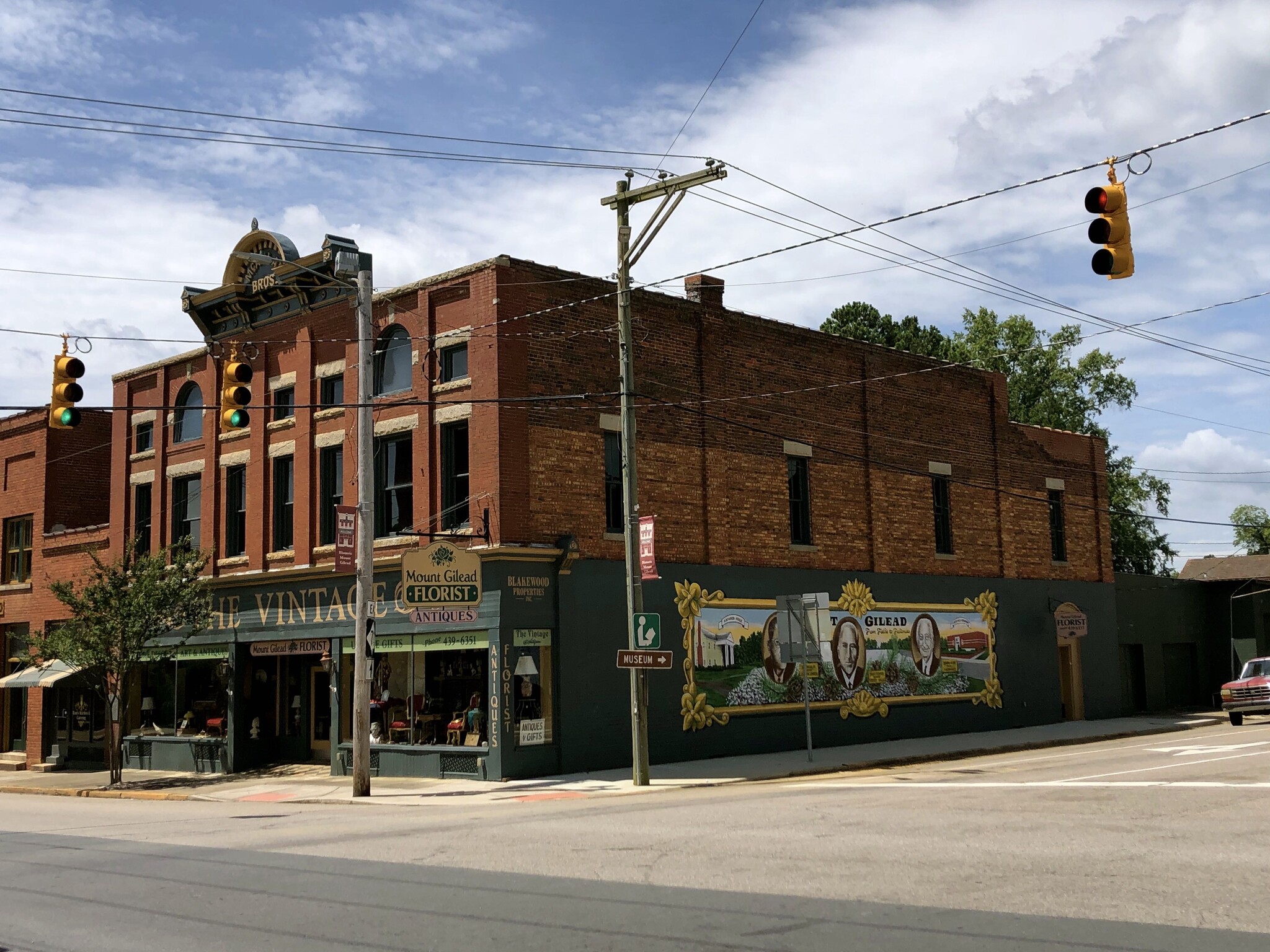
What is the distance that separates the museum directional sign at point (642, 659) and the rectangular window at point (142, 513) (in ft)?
53.1

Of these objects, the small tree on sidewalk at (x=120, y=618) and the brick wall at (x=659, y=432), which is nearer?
the brick wall at (x=659, y=432)

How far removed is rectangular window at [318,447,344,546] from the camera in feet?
90.2

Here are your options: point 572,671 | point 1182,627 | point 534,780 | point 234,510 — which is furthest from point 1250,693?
point 234,510

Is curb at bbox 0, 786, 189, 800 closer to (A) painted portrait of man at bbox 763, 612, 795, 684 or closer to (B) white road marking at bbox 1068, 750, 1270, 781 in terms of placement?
(A) painted portrait of man at bbox 763, 612, 795, 684

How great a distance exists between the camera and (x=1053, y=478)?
3819 cm

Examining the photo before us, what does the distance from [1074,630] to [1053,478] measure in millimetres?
4603

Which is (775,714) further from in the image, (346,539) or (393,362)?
(393,362)

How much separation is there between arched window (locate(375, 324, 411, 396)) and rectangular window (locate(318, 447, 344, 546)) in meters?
1.85

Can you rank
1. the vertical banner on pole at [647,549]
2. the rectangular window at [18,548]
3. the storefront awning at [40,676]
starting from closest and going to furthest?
the vertical banner on pole at [647,549], the storefront awning at [40,676], the rectangular window at [18,548]

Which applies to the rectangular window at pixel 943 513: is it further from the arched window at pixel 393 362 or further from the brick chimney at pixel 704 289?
the arched window at pixel 393 362

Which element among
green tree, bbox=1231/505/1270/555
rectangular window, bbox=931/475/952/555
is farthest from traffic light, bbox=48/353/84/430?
green tree, bbox=1231/505/1270/555

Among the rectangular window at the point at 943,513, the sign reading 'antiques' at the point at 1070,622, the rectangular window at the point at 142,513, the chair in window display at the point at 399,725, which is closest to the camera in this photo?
the chair in window display at the point at 399,725

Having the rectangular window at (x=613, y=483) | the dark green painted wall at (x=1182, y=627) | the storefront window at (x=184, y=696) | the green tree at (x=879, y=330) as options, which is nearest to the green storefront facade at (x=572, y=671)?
the storefront window at (x=184, y=696)

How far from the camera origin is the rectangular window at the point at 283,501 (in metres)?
28.7
